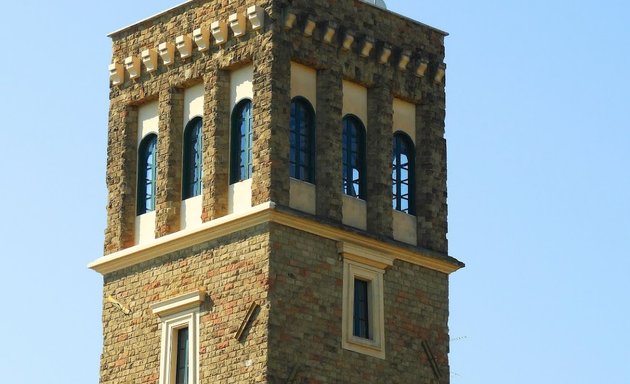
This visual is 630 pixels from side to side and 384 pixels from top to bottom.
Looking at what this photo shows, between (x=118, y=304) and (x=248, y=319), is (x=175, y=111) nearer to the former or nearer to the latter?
(x=118, y=304)

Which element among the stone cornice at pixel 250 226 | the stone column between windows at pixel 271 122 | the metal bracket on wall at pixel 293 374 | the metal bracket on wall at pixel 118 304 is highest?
the stone column between windows at pixel 271 122

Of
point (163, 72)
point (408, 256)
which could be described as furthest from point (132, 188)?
point (408, 256)

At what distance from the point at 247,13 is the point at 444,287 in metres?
7.81

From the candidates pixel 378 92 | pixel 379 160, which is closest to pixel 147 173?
pixel 379 160

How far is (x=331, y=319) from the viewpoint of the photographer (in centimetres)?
5241

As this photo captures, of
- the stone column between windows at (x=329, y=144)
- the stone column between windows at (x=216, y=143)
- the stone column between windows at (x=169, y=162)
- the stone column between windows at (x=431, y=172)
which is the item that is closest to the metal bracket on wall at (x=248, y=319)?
the stone column between windows at (x=216, y=143)

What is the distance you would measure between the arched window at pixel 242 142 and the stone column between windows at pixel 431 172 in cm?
454

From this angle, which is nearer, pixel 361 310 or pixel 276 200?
pixel 276 200

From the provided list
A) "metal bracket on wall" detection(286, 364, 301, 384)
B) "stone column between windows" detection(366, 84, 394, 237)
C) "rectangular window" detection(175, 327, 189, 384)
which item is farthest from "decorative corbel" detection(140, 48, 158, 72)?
"metal bracket on wall" detection(286, 364, 301, 384)

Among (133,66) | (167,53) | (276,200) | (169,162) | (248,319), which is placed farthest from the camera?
(133,66)

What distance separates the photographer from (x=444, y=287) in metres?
55.1

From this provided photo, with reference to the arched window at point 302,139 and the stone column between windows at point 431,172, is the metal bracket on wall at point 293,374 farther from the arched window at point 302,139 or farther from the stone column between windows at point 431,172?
the stone column between windows at point 431,172

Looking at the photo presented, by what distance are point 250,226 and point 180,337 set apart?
10.3ft

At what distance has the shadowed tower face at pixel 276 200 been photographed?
5206cm
